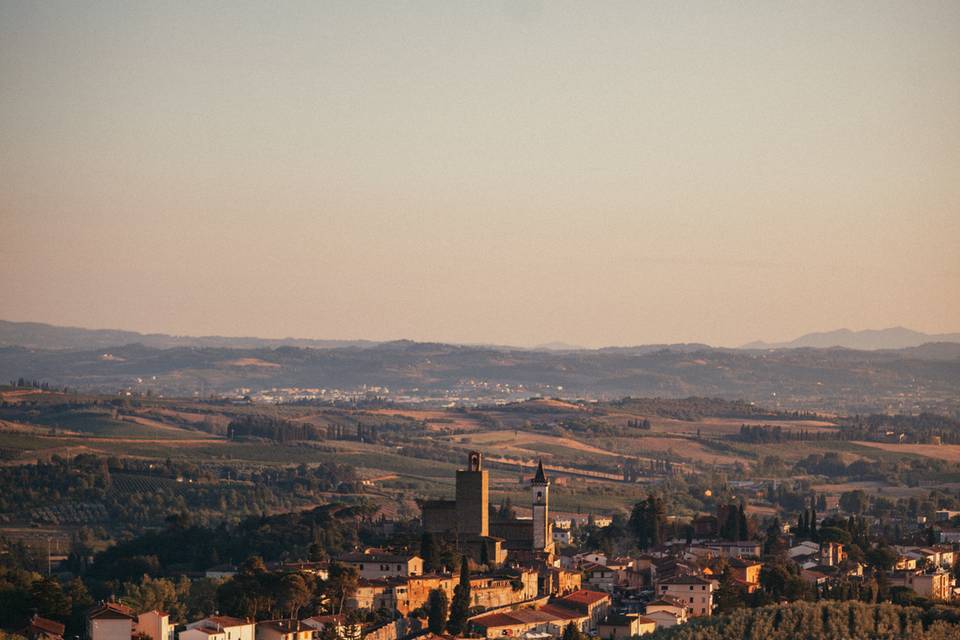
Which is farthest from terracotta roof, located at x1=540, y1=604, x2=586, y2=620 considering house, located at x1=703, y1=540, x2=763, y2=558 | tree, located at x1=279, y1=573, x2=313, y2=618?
house, located at x1=703, y1=540, x2=763, y2=558

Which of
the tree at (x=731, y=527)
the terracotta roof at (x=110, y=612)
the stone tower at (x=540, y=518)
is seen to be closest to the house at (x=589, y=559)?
the stone tower at (x=540, y=518)

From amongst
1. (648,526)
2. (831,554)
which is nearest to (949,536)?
(831,554)

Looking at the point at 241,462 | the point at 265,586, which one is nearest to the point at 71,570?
the point at 265,586

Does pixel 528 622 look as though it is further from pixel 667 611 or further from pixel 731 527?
pixel 731 527

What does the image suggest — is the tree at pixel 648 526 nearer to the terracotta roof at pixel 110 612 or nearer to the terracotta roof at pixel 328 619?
the terracotta roof at pixel 328 619

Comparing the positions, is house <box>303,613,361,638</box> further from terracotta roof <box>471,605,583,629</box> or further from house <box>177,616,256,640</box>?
terracotta roof <box>471,605,583,629</box>

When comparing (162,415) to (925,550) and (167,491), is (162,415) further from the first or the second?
(925,550)
